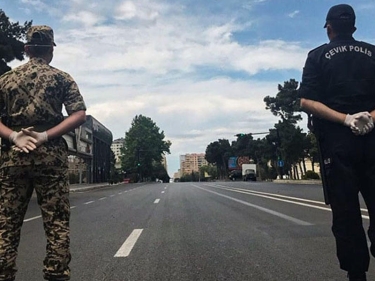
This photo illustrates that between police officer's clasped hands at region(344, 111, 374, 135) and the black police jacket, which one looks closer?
Answer: police officer's clasped hands at region(344, 111, 374, 135)

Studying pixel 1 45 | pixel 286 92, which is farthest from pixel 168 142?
pixel 1 45

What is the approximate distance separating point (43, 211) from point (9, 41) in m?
25.0

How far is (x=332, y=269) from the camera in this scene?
465cm

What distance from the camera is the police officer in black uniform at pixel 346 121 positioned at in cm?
289

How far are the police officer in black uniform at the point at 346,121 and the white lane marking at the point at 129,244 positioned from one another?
3.49 metres

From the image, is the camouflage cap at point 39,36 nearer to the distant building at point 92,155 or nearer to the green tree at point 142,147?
the distant building at point 92,155

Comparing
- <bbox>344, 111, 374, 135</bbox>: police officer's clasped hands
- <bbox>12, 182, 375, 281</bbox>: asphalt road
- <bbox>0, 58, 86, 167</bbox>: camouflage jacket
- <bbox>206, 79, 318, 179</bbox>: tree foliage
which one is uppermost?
<bbox>206, 79, 318, 179</bbox>: tree foliage

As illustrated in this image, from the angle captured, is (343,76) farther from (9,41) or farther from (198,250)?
(9,41)

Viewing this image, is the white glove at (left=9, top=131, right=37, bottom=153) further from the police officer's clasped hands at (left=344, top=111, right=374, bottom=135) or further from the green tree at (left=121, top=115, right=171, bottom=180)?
the green tree at (left=121, top=115, right=171, bottom=180)

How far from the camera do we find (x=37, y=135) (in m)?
2.89

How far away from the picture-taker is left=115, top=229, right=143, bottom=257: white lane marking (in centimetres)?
585

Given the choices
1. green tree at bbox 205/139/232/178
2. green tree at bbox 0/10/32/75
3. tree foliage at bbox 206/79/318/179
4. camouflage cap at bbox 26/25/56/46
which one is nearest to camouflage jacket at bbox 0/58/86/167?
camouflage cap at bbox 26/25/56/46

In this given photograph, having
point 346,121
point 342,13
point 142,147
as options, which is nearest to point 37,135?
point 346,121

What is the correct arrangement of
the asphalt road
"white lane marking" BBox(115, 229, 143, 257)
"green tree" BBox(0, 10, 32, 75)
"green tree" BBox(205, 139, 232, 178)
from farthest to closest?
"green tree" BBox(205, 139, 232, 178) → "green tree" BBox(0, 10, 32, 75) → "white lane marking" BBox(115, 229, 143, 257) → the asphalt road
